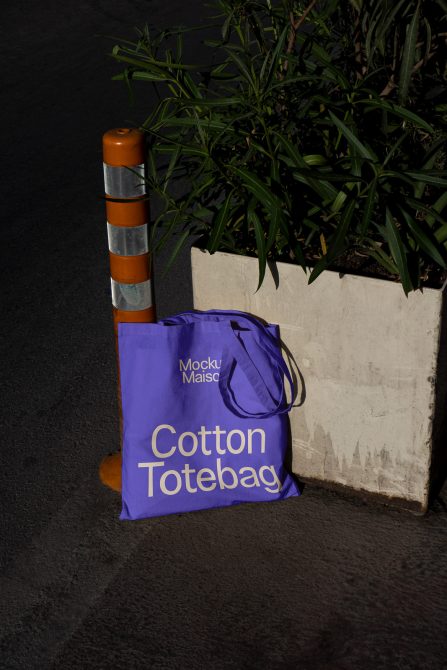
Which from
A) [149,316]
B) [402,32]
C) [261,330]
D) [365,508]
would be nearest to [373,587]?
[365,508]

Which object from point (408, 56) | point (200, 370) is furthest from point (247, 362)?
point (408, 56)

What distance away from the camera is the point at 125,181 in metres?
3.44

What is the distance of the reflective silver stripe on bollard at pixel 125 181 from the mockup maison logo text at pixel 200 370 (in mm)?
625

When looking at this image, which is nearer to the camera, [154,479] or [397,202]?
[397,202]

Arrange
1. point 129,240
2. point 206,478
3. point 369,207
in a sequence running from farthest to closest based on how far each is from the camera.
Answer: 1. point 206,478
2. point 129,240
3. point 369,207

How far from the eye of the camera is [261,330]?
12.0ft

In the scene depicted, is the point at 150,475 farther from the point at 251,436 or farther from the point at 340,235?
the point at 340,235

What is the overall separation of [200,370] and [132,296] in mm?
360

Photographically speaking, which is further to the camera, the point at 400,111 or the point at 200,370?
the point at 200,370

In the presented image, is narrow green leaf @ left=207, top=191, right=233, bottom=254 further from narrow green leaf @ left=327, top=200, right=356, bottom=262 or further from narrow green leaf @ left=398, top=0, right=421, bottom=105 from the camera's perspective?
narrow green leaf @ left=398, top=0, right=421, bottom=105

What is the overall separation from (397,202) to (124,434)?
4.21 ft

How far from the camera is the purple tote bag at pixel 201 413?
3.64 metres

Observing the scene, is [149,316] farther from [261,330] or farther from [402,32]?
[402,32]

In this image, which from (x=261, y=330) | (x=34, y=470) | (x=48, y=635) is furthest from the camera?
(x=34, y=470)
